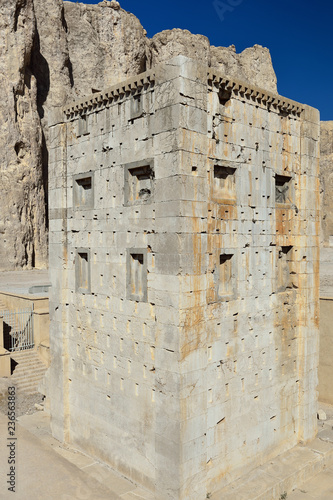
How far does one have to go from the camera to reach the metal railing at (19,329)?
20391mm

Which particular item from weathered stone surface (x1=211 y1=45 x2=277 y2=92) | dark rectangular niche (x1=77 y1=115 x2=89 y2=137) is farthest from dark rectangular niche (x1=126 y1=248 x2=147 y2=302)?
weathered stone surface (x1=211 y1=45 x2=277 y2=92)

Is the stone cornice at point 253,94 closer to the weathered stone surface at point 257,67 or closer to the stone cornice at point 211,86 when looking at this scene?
the stone cornice at point 211,86

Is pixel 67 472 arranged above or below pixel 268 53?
below

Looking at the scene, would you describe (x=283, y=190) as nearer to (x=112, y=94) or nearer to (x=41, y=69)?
(x=112, y=94)

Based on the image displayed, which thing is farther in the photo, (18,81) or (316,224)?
(18,81)

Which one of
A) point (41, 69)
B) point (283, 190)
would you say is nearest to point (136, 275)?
point (283, 190)

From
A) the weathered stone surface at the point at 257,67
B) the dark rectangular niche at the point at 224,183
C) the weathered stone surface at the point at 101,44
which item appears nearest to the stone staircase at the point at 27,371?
the dark rectangular niche at the point at 224,183

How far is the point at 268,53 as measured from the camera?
6494cm

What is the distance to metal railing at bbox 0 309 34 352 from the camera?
20391mm

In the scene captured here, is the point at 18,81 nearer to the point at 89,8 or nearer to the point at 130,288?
the point at 89,8

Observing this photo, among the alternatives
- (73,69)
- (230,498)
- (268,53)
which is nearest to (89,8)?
(73,69)

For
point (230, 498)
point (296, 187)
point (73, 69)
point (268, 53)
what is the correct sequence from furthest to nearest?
point (268, 53)
point (73, 69)
point (296, 187)
point (230, 498)

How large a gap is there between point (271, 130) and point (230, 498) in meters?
8.96

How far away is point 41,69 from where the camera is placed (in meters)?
43.9
